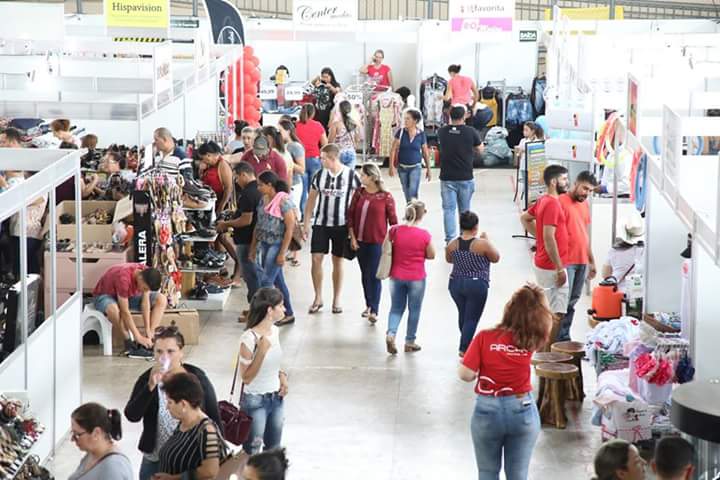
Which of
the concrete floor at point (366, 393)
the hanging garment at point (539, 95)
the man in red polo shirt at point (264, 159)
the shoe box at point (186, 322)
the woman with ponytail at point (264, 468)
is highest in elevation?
the hanging garment at point (539, 95)

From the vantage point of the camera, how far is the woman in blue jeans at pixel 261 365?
733 cm

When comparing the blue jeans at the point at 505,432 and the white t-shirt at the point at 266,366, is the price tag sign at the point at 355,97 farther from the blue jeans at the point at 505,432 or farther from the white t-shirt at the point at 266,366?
the blue jeans at the point at 505,432

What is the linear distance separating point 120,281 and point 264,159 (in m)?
2.85

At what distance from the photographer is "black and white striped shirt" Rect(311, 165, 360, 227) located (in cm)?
1158

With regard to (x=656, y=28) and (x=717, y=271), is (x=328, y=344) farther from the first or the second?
(x=656, y=28)

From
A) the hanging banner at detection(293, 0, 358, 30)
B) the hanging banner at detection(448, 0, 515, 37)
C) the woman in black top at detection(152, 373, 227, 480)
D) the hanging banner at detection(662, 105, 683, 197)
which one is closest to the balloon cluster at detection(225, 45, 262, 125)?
the hanging banner at detection(293, 0, 358, 30)

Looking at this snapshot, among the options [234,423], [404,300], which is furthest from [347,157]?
[234,423]

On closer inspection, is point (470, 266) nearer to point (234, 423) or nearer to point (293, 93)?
point (234, 423)

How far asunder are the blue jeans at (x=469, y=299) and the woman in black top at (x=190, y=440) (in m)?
4.21

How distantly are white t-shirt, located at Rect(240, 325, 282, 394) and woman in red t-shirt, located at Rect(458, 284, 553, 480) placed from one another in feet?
3.51

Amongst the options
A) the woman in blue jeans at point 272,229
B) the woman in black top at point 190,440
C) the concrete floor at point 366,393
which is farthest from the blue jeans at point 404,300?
the woman in black top at point 190,440

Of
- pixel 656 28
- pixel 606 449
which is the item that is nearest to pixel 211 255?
pixel 606 449

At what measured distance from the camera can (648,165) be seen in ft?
32.8

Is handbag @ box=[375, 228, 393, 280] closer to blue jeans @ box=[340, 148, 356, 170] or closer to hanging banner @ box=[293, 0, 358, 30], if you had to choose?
blue jeans @ box=[340, 148, 356, 170]
